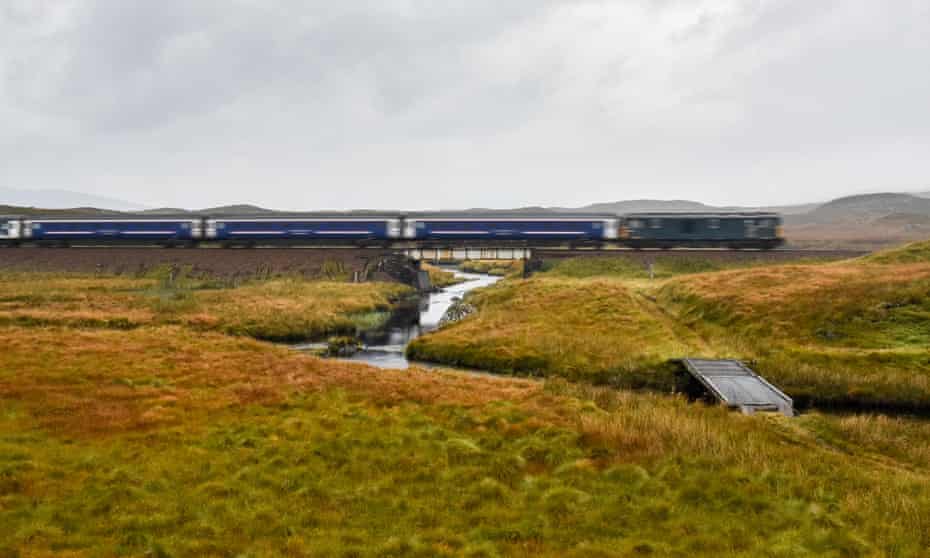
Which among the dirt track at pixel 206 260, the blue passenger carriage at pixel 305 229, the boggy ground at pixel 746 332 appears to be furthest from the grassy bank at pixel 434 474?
the dirt track at pixel 206 260

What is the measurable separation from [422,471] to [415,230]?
56426mm

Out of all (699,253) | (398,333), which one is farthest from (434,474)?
(699,253)

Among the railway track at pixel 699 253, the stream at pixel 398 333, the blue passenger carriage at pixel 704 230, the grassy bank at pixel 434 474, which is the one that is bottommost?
the stream at pixel 398 333

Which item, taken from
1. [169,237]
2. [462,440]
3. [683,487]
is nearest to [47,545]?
[462,440]

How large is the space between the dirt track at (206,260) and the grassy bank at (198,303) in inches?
117

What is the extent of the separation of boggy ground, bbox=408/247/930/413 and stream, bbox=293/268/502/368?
2.21 metres

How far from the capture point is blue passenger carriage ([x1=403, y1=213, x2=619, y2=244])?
65.7m

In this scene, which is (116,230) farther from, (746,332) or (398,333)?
(746,332)

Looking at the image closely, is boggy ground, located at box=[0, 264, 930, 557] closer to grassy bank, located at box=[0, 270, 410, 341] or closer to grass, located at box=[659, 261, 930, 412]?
grass, located at box=[659, 261, 930, 412]

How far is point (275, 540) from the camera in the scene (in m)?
10.2

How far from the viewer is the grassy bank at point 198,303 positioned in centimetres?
4206

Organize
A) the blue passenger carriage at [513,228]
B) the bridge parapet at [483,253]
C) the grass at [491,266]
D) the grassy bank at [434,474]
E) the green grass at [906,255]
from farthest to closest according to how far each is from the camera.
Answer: the grass at [491,266]
the bridge parapet at [483,253]
the blue passenger carriage at [513,228]
the green grass at [906,255]
the grassy bank at [434,474]

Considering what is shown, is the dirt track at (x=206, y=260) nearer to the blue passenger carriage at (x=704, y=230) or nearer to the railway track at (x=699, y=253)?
the railway track at (x=699, y=253)

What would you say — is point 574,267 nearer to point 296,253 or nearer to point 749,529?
point 296,253
